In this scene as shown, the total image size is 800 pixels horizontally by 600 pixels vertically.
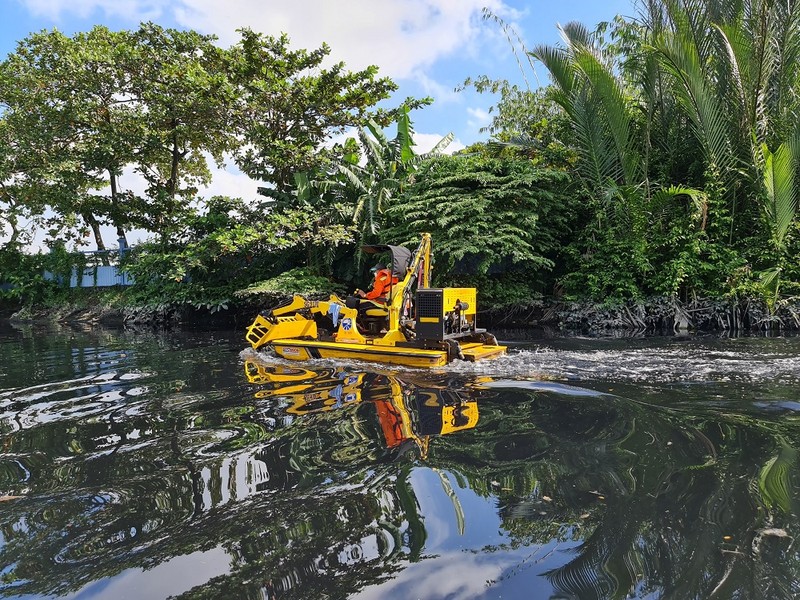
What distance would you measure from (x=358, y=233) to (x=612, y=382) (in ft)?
36.4

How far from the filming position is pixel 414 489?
3457mm

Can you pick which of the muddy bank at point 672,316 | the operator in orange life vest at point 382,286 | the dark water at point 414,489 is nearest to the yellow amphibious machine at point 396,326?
the operator in orange life vest at point 382,286

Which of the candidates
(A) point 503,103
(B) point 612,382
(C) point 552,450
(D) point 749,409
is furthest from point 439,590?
(A) point 503,103

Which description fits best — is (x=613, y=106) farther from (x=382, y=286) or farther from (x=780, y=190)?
(x=382, y=286)

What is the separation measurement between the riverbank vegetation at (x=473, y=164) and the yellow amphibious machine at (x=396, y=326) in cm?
521

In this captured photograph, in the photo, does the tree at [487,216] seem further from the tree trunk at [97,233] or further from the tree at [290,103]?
the tree trunk at [97,233]

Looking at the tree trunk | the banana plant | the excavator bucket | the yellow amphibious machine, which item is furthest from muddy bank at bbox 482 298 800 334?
the tree trunk

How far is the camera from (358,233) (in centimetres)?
1642

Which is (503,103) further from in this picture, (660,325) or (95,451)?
(95,451)

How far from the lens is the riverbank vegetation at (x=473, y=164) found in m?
12.4

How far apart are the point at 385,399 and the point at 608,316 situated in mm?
9446

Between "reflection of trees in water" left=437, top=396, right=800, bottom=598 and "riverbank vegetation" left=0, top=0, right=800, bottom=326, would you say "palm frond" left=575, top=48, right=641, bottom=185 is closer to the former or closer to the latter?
"riverbank vegetation" left=0, top=0, right=800, bottom=326

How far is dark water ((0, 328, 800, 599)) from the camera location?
2.53 meters

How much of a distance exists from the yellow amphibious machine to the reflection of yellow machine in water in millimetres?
590
